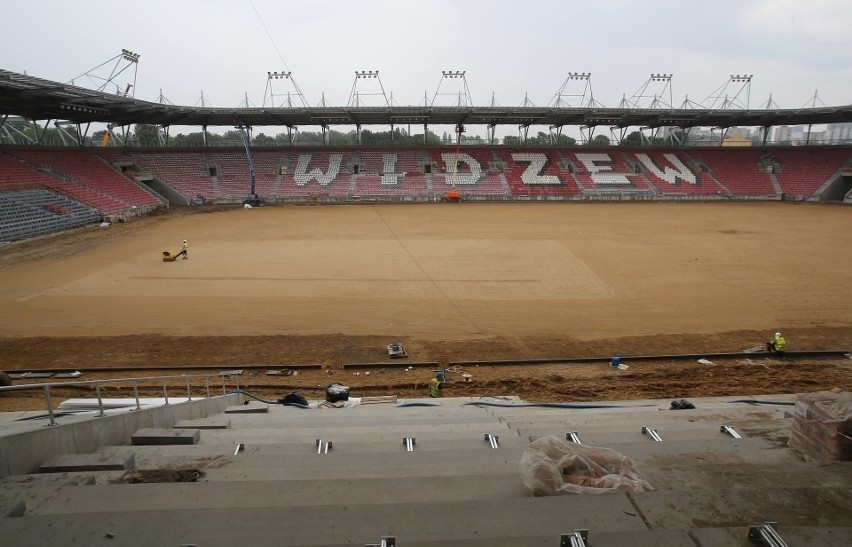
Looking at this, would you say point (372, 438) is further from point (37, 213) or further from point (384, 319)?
point (37, 213)

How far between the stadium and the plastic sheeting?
18mm

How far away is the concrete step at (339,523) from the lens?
2.50m

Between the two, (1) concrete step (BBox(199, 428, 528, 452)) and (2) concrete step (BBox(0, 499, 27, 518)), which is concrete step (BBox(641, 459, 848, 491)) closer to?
(1) concrete step (BBox(199, 428, 528, 452))

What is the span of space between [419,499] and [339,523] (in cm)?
73

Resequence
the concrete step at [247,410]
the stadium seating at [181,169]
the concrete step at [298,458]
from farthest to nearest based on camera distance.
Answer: the stadium seating at [181,169] → the concrete step at [247,410] → the concrete step at [298,458]

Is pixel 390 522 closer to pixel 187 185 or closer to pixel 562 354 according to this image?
pixel 562 354

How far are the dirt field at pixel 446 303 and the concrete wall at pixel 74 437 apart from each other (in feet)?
16.2

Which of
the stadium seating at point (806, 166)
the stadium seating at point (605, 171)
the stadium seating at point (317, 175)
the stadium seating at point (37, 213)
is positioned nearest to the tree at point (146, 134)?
the stadium seating at point (317, 175)

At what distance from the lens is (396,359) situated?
12.7 metres

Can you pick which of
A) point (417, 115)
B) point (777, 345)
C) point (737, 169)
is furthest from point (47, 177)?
point (737, 169)

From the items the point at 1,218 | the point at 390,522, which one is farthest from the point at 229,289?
the point at 1,218

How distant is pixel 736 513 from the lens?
2.72m

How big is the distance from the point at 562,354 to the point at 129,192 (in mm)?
43054

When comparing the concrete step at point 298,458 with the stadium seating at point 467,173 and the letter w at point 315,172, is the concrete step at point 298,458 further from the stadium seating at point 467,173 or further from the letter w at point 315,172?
the letter w at point 315,172
